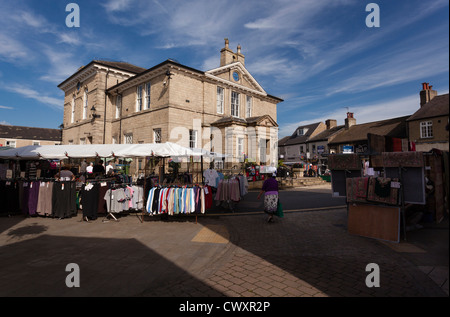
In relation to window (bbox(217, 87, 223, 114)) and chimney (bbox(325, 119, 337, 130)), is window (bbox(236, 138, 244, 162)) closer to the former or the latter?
window (bbox(217, 87, 223, 114))

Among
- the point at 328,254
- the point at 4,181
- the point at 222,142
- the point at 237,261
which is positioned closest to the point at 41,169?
the point at 4,181

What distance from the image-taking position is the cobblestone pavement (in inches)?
147

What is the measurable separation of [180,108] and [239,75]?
34.0 ft

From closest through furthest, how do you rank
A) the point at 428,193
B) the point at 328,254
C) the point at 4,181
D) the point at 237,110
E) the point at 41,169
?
the point at 328,254 < the point at 428,193 < the point at 4,181 < the point at 41,169 < the point at 237,110

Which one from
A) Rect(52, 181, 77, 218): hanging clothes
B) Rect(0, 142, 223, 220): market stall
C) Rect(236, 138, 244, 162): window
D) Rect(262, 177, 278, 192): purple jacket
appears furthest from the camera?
Rect(236, 138, 244, 162): window

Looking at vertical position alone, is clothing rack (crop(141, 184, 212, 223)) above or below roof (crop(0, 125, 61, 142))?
below

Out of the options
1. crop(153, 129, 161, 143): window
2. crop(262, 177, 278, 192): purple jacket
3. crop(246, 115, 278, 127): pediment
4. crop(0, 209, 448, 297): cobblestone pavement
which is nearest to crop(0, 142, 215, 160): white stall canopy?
crop(0, 209, 448, 297): cobblestone pavement

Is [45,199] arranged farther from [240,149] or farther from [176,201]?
[240,149]

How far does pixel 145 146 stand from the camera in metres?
9.80

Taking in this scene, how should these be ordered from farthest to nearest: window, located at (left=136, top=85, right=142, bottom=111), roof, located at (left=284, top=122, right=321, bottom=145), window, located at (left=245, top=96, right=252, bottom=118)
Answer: roof, located at (left=284, top=122, right=321, bottom=145) → window, located at (left=245, top=96, right=252, bottom=118) → window, located at (left=136, top=85, right=142, bottom=111)

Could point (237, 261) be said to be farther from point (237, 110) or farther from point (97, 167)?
point (237, 110)

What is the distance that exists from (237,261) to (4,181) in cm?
1032

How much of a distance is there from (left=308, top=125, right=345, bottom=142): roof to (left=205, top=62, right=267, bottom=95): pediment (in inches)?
678

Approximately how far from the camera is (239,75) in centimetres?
2922
